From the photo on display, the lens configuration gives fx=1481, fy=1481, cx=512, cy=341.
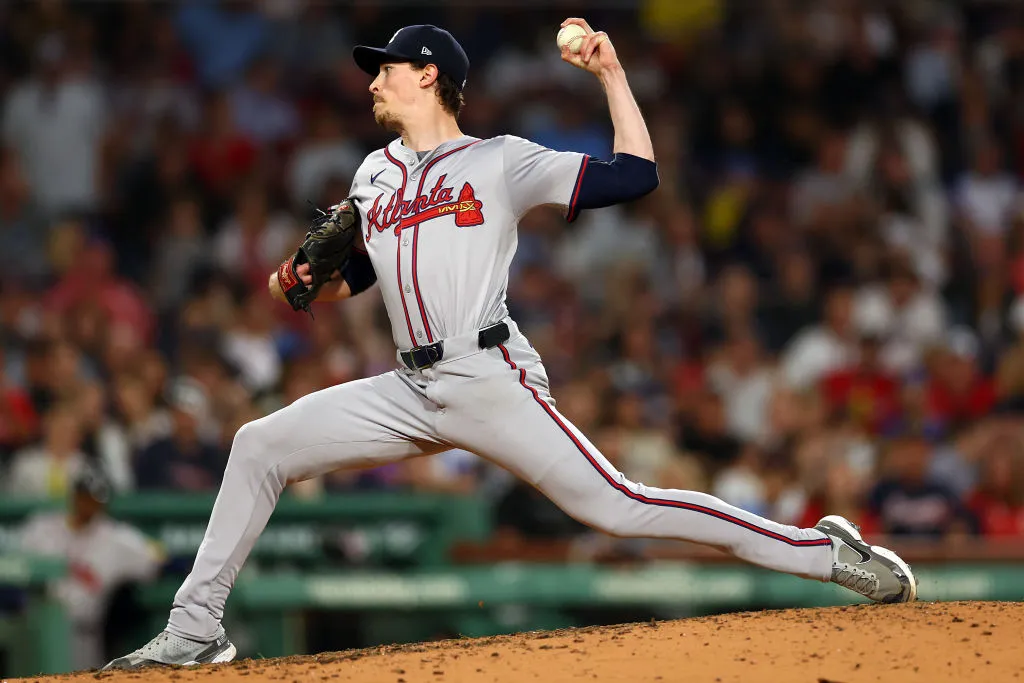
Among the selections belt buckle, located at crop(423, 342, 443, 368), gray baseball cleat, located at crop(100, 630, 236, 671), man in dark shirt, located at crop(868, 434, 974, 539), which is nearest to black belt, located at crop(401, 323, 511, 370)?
belt buckle, located at crop(423, 342, 443, 368)

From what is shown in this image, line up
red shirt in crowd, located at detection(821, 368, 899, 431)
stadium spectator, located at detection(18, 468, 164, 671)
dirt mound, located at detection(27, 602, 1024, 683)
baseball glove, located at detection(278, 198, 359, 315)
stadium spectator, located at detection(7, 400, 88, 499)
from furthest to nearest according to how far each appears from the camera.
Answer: red shirt in crowd, located at detection(821, 368, 899, 431) → stadium spectator, located at detection(7, 400, 88, 499) → stadium spectator, located at detection(18, 468, 164, 671) → baseball glove, located at detection(278, 198, 359, 315) → dirt mound, located at detection(27, 602, 1024, 683)

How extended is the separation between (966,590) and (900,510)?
752mm

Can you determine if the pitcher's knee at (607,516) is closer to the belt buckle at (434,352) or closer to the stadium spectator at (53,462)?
the belt buckle at (434,352)

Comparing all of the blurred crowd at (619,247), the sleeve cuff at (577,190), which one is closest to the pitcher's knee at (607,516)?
the sleeve cuff at (577,190)

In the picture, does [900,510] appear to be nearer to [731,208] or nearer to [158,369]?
[731,208]

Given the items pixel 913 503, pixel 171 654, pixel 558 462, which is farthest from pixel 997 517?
pixel 171 654

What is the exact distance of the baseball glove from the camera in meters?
4.46

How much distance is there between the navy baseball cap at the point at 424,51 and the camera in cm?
442

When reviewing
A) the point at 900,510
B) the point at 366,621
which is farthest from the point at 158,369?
the point at 900,510

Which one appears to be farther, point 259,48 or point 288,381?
point 259,48

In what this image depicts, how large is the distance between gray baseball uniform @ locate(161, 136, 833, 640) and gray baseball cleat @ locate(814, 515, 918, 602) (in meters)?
0.07

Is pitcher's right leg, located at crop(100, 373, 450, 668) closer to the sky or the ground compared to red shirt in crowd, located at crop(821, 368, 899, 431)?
closer to the ground

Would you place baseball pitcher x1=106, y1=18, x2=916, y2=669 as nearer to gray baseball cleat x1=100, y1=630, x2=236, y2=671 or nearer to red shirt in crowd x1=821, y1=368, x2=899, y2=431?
gray baseball cleat x1=100, y1=630, x2=236, y2=671

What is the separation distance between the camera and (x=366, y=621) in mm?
7133
